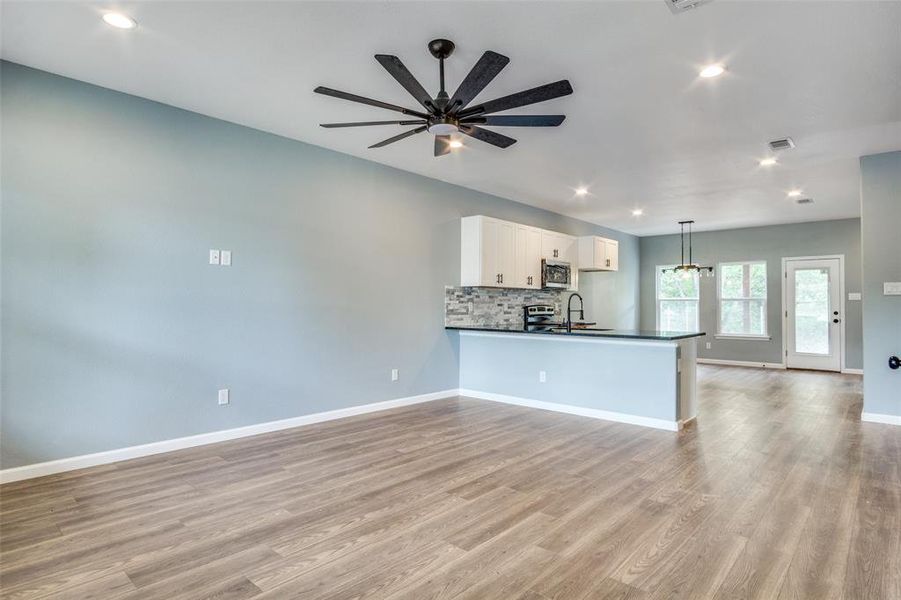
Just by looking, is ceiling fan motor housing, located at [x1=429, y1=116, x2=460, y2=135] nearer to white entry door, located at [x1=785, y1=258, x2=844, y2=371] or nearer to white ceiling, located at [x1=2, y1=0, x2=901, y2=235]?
white ceiling, located at [x1=2, y1=0, x2=901, y2=235]

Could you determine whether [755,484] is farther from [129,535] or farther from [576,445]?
[129,535]

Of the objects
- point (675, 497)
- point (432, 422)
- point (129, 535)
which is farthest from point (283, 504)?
point (675, 497)

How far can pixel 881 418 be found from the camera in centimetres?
468

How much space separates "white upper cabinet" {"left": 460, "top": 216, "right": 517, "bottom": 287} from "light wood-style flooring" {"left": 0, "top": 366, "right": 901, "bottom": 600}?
7.51 feet

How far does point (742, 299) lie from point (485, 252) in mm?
6089

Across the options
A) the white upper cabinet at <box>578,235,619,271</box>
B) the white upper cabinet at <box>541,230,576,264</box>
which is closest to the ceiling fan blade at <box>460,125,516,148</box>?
the white upper cabinet at <box>541,230,576,264</box>

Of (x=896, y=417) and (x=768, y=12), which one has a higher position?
(x=768, y=12)

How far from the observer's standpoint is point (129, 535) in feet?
7.86

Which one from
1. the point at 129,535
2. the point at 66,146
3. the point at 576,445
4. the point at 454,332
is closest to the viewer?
the point at 129,535

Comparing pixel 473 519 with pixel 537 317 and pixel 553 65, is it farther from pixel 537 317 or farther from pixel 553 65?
pixel 537 317

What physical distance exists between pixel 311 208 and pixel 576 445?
3256 mm

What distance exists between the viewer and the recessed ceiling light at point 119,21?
2.60 m

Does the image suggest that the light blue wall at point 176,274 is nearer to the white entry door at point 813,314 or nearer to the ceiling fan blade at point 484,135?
the ceiling fan blade at point 484,135

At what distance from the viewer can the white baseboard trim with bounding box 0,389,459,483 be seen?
3137 mm
